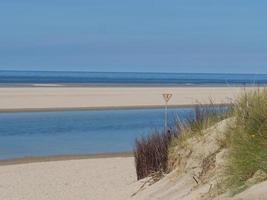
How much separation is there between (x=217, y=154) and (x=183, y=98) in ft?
127

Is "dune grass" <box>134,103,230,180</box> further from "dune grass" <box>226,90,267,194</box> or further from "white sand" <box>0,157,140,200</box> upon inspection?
"dune grass" <box>226,90,267,194</box>

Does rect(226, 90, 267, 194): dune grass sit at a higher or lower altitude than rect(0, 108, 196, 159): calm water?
higher

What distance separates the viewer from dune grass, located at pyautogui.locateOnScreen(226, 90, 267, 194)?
21.2 ft

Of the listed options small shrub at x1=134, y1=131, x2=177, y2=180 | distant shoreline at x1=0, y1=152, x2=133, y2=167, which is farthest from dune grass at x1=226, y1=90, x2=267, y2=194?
distant shoreline at x1=0, y1=152, x2=133, y2=167

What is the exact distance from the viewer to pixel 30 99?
143 ft

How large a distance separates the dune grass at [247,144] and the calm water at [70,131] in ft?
29.7

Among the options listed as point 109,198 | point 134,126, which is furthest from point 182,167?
point 134,126

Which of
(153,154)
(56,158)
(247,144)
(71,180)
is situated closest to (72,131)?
(56,158)

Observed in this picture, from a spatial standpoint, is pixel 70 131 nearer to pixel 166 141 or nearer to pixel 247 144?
pixel 166 141

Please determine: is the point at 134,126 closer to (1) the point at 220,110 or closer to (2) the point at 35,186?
(2) the point at 35,186

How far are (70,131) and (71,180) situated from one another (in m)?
11.2

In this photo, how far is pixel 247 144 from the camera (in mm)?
6820

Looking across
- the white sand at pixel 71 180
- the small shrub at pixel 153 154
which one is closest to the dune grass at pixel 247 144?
the small shrub at pixel 153 154

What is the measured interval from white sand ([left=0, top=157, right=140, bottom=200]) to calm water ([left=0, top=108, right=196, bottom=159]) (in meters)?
2.42
